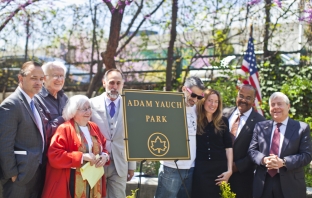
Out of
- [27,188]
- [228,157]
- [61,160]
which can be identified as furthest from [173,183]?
[27,188]

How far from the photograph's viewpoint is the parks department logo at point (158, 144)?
15.5ft

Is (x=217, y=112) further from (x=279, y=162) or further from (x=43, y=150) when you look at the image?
(x=43, y=150)

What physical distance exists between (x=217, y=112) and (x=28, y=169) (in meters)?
2.20

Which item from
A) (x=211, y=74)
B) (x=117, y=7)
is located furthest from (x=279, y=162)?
(x=211, y=74)

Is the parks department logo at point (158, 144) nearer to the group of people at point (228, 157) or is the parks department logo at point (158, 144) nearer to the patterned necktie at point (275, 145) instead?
the group of people at point (228, 157)

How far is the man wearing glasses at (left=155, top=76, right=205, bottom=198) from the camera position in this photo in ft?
17.3

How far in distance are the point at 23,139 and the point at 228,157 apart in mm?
2262

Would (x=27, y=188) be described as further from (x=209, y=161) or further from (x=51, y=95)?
(x=209, y=161)

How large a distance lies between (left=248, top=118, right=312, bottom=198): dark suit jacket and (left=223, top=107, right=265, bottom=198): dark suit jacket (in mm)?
145

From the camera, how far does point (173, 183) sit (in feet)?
17.3

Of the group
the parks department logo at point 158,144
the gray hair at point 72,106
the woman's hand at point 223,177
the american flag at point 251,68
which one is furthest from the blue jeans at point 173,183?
the american flag at point 251,68

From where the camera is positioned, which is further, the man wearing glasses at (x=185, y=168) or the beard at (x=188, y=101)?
the beard at (x=188, y=101)

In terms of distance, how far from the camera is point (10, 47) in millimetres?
11219

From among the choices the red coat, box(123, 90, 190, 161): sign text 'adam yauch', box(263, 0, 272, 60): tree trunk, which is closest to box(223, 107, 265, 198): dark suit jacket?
box(123, 90, 190, 161): sign text 'adam yauch'
